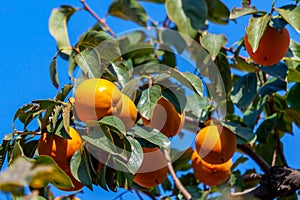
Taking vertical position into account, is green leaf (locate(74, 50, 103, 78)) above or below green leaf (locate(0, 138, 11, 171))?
above

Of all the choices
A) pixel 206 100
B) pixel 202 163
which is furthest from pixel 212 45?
pixel 202 163

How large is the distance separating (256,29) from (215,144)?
0.32 m

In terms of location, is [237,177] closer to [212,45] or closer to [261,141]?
[261,141]

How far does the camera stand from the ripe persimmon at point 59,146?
121cm

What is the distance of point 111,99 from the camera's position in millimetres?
1200

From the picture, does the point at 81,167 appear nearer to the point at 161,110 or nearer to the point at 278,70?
the point at 161,110

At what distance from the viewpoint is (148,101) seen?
4.13ft

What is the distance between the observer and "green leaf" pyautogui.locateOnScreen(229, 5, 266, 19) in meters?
1.56

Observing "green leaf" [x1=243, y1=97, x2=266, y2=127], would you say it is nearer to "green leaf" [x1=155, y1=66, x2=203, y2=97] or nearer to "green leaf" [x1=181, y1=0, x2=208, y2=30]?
"green leaf" [x1=181, y1=0, x2=208, y2=30]

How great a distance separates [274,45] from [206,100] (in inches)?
11.7

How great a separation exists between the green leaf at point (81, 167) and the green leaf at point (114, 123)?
0.09 m

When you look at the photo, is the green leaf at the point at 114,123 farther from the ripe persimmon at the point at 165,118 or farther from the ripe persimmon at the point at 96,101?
the ripe persimmon at the point at 165,118

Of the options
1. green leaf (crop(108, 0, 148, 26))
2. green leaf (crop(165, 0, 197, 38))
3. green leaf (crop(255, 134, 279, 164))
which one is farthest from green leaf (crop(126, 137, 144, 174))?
green leaf (crop(108, 0, 148, 26))

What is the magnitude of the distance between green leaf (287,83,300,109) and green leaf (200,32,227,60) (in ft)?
0.96
